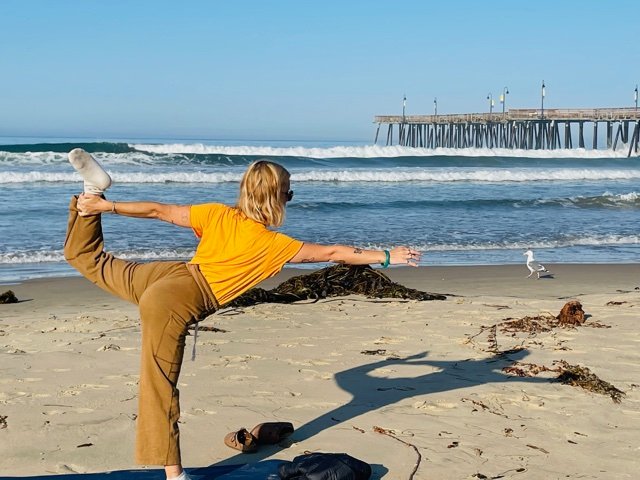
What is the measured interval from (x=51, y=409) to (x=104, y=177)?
1957 mm

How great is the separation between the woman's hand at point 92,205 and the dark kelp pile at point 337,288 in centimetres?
484

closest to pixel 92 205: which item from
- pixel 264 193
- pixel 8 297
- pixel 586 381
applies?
pixel 264 193

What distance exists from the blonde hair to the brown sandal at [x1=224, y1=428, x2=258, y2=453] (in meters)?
1.36

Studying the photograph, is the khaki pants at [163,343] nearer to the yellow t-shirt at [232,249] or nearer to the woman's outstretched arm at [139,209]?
the yellow t-shirt at [232,249]

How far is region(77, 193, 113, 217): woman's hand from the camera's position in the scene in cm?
411

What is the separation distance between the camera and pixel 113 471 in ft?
14.8

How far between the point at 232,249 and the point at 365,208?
1798cm

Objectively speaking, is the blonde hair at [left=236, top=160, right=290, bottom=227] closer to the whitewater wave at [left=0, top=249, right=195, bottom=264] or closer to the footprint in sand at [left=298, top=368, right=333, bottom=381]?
the footprint in sand at [left=298, top=368, right=333, bottom=381]

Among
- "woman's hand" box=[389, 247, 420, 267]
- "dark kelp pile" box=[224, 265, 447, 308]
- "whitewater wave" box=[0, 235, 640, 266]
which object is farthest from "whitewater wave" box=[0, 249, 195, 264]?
"woman's hand" box=[389, 247, 420, 267]

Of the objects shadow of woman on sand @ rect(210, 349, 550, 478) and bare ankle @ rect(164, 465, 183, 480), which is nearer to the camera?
bare ankle @ rect(164, 465, 183, 480)

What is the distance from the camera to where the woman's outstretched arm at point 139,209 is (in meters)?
4.12

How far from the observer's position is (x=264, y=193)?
4051 mm

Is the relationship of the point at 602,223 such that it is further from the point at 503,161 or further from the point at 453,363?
the point at 503,161

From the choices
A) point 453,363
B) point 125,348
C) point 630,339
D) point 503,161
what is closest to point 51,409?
point 125,348
